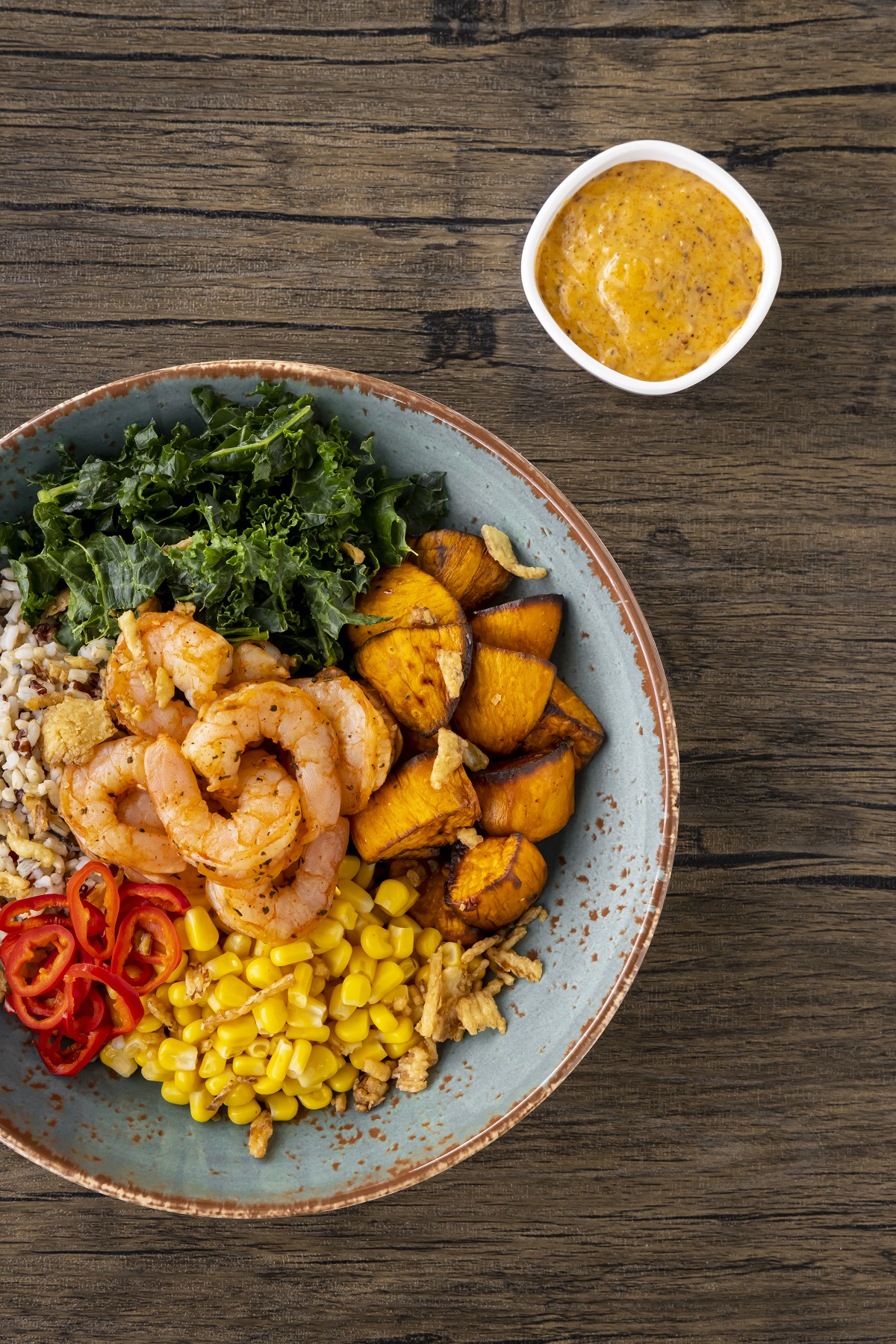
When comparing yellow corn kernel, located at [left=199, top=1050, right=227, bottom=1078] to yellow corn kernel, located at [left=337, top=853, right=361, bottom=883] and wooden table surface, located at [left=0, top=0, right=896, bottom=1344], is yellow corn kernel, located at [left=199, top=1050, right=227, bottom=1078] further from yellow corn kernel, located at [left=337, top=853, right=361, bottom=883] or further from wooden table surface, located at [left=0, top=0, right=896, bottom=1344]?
wooden table surface, located at [left=0, top=0, right=896, bottom=1344]

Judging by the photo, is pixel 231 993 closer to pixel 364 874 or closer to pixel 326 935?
pixel 326 935

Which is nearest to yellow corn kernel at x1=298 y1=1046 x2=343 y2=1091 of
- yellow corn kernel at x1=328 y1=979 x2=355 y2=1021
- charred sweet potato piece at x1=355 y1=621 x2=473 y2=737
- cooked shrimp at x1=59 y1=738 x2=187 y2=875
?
yellow corn kernel at x1=328 y1=979 x2=355 y2=1021

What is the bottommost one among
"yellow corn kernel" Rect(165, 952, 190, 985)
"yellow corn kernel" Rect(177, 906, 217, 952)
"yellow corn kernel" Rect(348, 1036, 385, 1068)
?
"yellow corn kernel" Rect(348, 1036, 385, 1068)

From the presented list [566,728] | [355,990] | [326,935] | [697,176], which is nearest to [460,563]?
[566,728]

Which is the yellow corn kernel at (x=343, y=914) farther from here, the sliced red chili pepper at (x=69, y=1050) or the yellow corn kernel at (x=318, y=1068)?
the sliced red chili pepper at (x=69, y=1050)

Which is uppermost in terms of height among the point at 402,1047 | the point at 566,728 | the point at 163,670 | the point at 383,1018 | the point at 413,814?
the point at 163,670

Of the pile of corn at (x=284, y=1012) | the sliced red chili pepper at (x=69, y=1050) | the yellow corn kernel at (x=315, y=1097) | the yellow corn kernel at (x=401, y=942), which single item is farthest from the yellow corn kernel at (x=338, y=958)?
the sliced red chili pepper at (x=69, y=1050)
